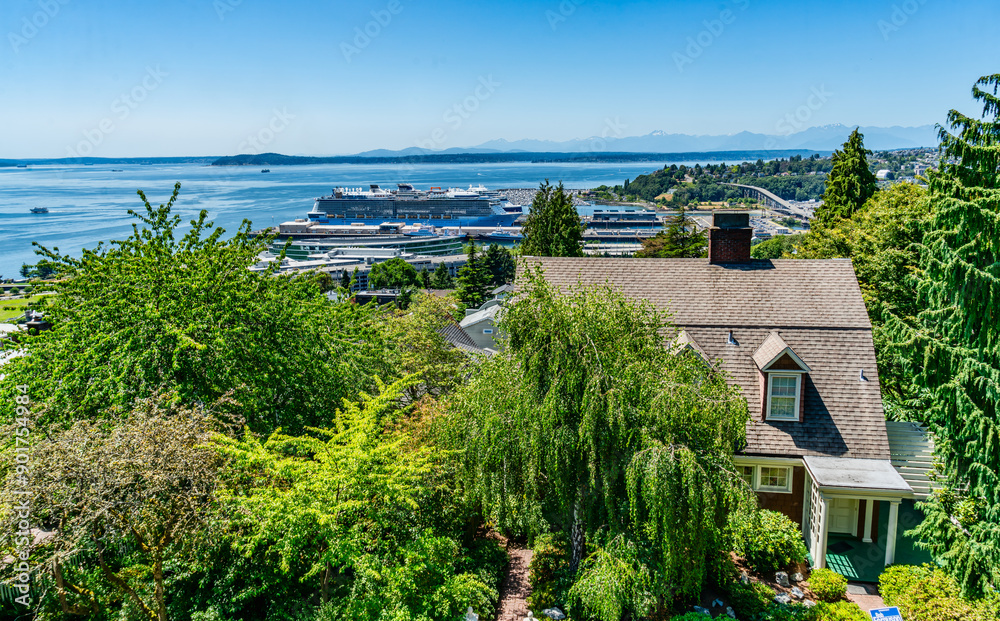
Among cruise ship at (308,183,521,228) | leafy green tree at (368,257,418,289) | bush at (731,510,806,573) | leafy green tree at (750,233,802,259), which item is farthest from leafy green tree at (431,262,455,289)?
cruise ship at (308,183,521,228)

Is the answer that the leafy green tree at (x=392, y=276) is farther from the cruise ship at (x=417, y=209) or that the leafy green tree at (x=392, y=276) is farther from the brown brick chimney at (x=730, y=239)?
the cruise ship at (x=417, y=209)

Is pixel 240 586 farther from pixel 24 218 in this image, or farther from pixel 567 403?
pixel 24 218

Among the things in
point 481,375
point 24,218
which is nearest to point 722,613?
point 481,375

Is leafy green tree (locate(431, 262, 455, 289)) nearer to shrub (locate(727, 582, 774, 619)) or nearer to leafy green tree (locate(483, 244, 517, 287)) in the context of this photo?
leafy green tree (locate(483, 244, 517, 287))

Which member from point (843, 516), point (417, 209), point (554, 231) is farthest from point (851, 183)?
point (417, 209)

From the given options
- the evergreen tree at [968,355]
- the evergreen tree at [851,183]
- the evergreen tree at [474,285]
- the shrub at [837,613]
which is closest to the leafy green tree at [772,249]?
the evergreen tree at [851,183]

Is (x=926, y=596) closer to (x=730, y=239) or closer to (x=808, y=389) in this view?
(x=808, y=389)
